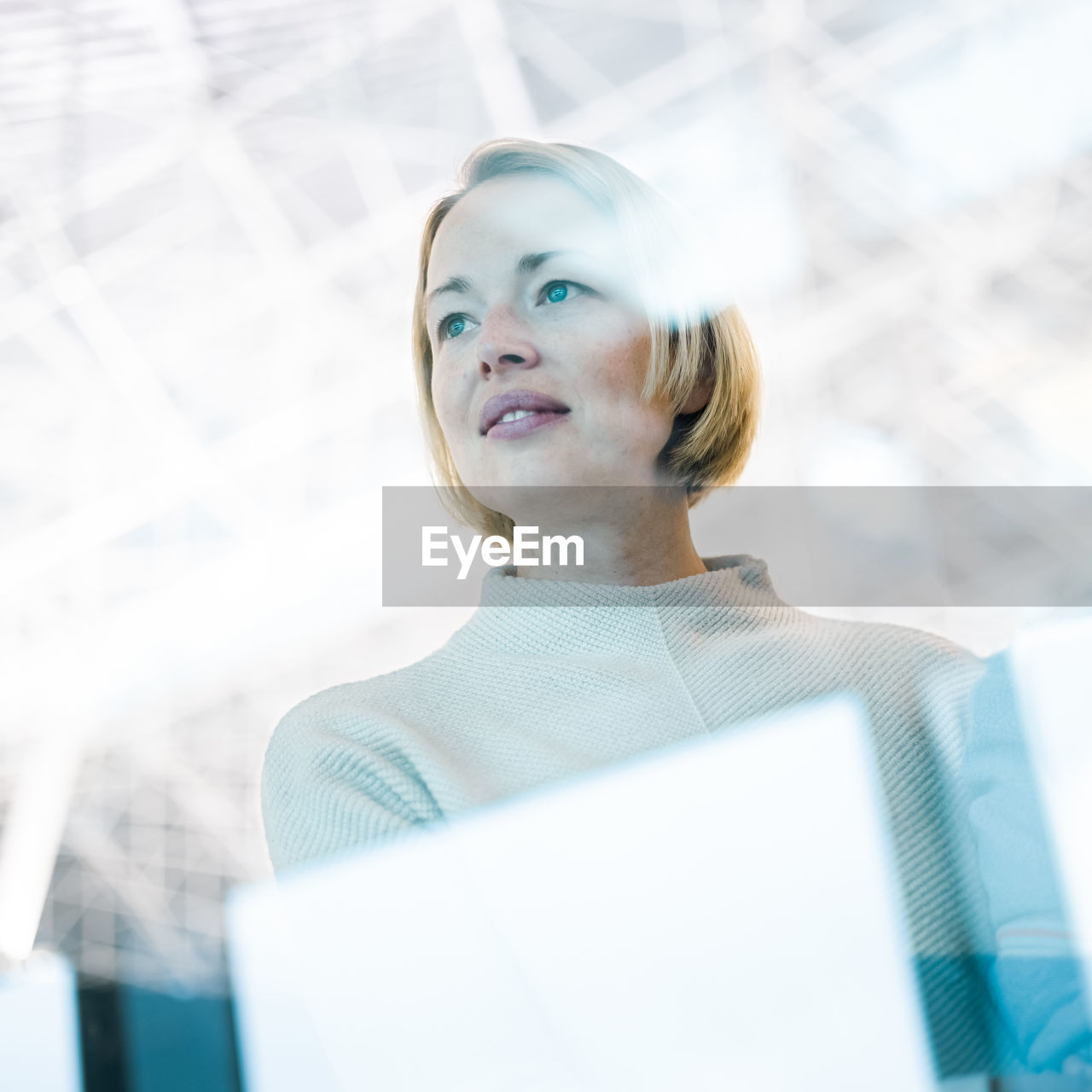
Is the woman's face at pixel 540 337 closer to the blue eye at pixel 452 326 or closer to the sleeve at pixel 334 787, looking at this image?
the blue eye at pixel 452 326

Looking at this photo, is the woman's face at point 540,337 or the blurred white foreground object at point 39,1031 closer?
the woman's face at point 540,337

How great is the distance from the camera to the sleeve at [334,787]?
978 mm

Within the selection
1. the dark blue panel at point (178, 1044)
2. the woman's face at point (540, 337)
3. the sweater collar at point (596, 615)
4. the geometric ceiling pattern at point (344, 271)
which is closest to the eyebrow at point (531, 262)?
the woman's face at point (540, 337)

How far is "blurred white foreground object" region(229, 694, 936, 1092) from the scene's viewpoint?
97 centimetres

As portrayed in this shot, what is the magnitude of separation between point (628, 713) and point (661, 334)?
0.50m

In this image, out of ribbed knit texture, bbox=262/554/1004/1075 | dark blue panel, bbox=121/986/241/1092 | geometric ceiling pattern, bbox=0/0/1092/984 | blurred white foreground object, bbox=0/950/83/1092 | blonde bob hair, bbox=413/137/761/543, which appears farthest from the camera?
geometric ceiling pattern, bbox=0/0/1092/984

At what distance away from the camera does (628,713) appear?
45.6 inches

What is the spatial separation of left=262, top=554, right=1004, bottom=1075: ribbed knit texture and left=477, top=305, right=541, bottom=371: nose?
273 mm

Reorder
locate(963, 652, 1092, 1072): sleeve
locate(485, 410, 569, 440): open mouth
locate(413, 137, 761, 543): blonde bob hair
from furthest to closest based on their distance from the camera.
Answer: locate(413, 137, 761, 543): blonde bob hair < locate(485, 410, 569, 440): open mouth < locate(963, 652, 1092, 1072): sleeve

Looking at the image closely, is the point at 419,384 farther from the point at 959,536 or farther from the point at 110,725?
the point at 959,536

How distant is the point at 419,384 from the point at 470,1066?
0.88 meters

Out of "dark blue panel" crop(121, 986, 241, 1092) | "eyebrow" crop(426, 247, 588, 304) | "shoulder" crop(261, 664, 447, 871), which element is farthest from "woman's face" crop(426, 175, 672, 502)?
"dark blue panel" crop(121, 986, 241, 1092)

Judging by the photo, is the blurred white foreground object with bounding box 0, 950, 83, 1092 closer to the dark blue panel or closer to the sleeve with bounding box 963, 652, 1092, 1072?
the dark blue panel

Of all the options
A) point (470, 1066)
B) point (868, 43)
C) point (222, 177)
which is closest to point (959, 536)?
point (868, 43)
